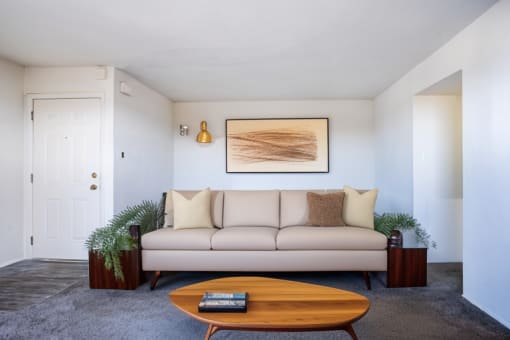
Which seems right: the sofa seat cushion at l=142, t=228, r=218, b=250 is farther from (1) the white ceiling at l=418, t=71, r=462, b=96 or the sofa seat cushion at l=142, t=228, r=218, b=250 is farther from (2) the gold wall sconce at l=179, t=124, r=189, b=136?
(2) the gold wall sconce at l=179, t=124, r=189, b=136

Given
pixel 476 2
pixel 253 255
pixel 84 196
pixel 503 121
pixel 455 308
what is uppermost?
pixel 476 2

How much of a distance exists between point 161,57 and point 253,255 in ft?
7.93

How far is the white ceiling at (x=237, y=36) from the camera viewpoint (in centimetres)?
238

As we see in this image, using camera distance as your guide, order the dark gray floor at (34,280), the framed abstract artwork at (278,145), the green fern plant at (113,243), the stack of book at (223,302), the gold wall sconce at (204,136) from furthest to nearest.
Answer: the framed abstract artwork at (278,145), the gold wall sconce at (204,136), the green fern plant at (113,243), the dark gray floor at (34,280), the stack of book at (223,302)

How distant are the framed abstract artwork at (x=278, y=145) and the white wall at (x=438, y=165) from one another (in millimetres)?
1957

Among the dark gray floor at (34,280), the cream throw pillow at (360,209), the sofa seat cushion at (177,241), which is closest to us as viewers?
the dark gray floor at (34,280)

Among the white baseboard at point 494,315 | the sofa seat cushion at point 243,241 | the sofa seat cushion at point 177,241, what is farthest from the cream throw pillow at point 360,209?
the sofa seat cushion at point 177,241

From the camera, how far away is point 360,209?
3.12m

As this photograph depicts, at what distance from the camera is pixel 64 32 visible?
111 inches

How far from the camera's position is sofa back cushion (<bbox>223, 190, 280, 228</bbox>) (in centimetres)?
332

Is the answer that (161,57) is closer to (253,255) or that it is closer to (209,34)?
(209,34)

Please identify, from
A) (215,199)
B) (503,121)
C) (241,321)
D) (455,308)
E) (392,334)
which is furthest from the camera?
(215,199)

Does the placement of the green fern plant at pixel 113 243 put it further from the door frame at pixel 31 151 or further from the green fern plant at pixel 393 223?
the green fern plant at pixel 393 223

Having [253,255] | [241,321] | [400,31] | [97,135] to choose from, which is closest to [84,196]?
[97,135]
